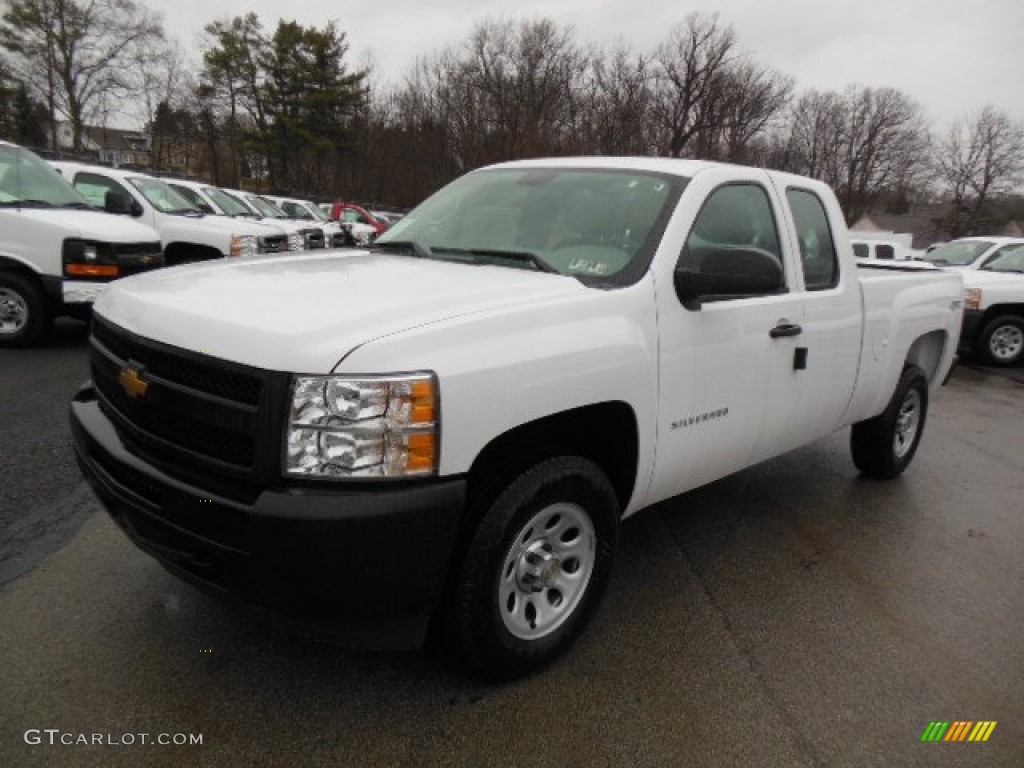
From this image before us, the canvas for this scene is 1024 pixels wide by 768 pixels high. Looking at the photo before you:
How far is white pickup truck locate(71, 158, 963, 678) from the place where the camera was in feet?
6.37

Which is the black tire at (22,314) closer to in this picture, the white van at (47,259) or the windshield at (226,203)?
the white van at (47,259)

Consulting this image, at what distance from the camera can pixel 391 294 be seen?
2.36 m

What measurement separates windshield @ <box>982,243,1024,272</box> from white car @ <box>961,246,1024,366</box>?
5.2 inches

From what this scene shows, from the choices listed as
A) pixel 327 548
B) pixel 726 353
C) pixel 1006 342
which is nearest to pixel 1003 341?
pixel 1006 342

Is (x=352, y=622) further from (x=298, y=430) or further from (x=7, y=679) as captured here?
(x=7, y=679)

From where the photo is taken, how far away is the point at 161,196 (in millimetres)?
10695

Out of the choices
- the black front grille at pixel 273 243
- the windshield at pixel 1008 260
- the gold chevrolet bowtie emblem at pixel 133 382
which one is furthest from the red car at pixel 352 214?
the gold chevrolet bowtie emblem at pixel 133 382

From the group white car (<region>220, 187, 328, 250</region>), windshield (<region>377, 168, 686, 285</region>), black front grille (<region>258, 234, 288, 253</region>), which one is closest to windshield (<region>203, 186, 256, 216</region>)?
white car (<region>220, 187, 328, 250</region>)

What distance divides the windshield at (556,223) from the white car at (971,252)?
10679 mm

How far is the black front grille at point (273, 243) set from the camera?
10111mm

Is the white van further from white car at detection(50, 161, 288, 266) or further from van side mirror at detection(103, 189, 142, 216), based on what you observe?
white car at detection(50, 161, 288, 266)

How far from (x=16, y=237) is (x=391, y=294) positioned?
6481 mm

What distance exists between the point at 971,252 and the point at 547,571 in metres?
12.5

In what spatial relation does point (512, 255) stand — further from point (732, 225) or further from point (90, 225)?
point (90, 225)
